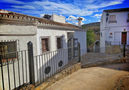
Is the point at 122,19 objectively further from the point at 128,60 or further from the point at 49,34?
the point at 49,34

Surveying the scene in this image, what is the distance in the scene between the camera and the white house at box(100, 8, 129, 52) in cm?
1476

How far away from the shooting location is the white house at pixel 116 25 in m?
14.8

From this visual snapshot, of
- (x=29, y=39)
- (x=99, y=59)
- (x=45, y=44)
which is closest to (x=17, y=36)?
(x=29, y=39)

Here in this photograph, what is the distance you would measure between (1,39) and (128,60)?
8.69 meters

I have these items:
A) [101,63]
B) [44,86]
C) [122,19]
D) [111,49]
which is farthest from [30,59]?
[122,19]

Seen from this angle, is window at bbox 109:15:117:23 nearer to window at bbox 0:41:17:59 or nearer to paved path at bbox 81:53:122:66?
paved path at bbox 81:53:122:66

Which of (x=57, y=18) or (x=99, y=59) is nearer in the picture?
(x=99, y=59)

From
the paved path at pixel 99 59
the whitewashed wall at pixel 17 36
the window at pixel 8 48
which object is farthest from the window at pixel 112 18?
the window at pixel 8 48

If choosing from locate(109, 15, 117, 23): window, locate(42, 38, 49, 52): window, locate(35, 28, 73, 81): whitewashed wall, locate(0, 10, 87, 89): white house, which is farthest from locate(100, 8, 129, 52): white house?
locate(42, 38, 49, 52): window

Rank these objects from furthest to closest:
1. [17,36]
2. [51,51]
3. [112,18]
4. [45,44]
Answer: [112,18], [45,44], [51,51], [17,36]

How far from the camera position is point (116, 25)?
1514 cm

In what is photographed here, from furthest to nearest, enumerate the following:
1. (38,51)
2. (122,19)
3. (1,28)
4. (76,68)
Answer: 1. (122,19)
2. (38,51)
3. (76,68)
4. (1,28)

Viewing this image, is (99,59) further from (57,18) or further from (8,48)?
(8,48)

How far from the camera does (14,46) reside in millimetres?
5277
